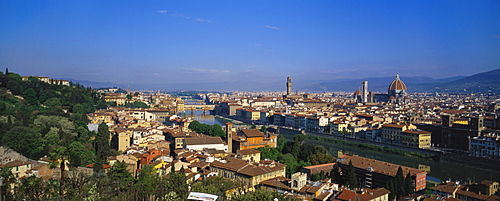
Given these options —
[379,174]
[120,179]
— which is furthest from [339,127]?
[120,179]

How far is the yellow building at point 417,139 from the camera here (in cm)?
1892

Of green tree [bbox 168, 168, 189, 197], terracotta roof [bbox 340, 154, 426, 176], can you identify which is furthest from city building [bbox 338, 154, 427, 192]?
green tree [bbox 168, 168, 189, 197]

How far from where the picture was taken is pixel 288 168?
41.6 feet

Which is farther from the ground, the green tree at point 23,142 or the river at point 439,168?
the green tree at point 23,142

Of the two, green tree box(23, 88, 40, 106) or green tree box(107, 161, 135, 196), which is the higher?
green tree box(23, 88, 40, 106)

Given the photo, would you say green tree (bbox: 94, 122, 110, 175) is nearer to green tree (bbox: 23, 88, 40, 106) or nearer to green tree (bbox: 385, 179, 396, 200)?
green tree (bbox: 385, 179, 396, 200)

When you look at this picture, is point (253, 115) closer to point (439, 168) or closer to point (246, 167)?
point (439, 168)

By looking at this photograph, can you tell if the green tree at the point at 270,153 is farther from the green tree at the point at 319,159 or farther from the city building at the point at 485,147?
the city building at the point at 485,147

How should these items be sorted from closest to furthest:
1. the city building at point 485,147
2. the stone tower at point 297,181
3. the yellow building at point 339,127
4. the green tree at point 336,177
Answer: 1. the stone tower at point 297,181
2. the green tree at point 336,177
3. the city building at point 485,147
4. the yellow building at point 339,127

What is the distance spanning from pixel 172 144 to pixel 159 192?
7.76 meters

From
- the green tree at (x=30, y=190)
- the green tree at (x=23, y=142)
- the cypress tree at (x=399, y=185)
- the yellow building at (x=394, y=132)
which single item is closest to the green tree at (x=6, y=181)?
the green tree at (x=30, y=190)

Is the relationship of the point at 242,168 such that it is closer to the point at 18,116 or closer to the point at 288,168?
the point at 288,168

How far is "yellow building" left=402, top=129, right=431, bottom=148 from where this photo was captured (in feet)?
62.1

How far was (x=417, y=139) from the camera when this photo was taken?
1895 centimetres
